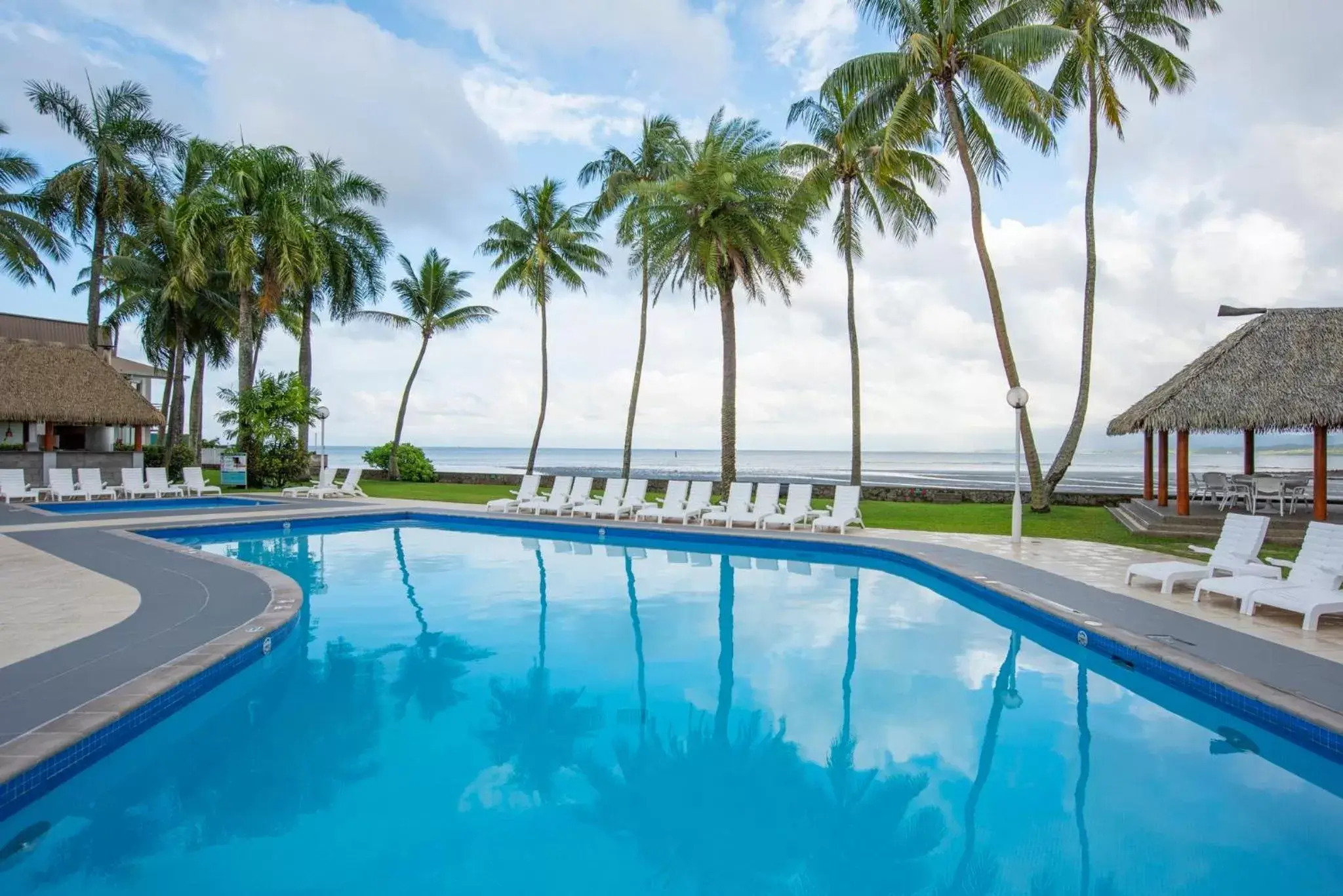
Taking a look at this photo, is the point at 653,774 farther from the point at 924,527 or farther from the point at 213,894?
the point at 924,527

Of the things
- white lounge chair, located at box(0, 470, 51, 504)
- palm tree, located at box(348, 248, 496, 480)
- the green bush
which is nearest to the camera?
white lounge chair, located at box(0, 470, 51, 504)

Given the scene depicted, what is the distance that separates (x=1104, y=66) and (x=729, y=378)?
1044 centimetres

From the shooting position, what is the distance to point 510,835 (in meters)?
3.66

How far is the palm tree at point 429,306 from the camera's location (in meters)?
28.7

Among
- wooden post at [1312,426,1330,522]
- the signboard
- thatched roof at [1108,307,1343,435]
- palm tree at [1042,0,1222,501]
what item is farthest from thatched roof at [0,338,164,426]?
wooden post at [1312,426,1330,522]

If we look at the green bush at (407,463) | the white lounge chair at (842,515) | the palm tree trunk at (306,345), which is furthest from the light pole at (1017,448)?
the palm tree trunk at (306,345)

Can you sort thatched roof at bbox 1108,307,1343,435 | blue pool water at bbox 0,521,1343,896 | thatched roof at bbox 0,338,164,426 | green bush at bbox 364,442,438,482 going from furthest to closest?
1. green bush at bbox 364,442,438,482
2. thatched roof at bbox 0,338,164,426
3. thatched roof at bbox 1108,307,1343,435
4. blue pool water at bbox 0,521,1343,896

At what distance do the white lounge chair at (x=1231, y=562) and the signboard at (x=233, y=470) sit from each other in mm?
21745

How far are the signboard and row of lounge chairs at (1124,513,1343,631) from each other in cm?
2167

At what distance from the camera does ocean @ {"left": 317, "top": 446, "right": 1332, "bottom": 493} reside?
4022cm

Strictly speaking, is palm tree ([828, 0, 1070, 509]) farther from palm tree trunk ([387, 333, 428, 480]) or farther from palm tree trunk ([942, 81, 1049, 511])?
palm tree trunk ([387, 333, 428, 480])

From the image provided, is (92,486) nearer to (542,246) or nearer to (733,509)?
(542,246)

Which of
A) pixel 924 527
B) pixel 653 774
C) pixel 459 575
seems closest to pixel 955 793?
pixel 653 774

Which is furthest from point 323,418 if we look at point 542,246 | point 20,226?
point 20,226
